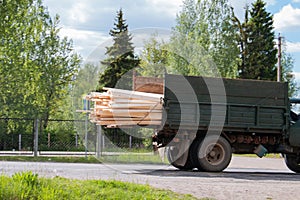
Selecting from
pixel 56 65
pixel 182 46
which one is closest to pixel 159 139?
pixel 182 46

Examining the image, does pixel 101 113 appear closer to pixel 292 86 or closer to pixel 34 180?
pixel 34 180

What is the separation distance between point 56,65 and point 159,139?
3052 cm

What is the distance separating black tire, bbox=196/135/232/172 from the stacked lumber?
5.28ft

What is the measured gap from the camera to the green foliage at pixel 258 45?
58469 millimetres

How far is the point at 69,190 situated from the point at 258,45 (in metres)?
51.9

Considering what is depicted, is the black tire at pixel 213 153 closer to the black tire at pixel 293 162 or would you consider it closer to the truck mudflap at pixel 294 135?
the truck mudflap at pixel 294 135

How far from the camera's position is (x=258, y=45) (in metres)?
59.8

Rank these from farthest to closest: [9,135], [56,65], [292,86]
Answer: [292,86]
[56,65]
[9,135]

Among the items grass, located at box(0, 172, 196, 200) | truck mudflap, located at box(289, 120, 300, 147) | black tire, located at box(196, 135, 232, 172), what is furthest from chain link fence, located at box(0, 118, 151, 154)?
grass, located at box(0, 172, 196, 200)

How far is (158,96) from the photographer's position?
16344 mm

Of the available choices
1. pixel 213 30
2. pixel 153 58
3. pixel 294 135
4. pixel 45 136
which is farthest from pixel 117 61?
pixel 213 30

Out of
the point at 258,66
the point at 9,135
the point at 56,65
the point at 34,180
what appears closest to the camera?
the point at 34,180

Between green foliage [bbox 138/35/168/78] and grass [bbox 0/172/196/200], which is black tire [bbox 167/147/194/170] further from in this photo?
grass [bbox 0/172/196/200]

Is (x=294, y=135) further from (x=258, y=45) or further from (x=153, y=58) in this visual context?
(x=258, y=45)
